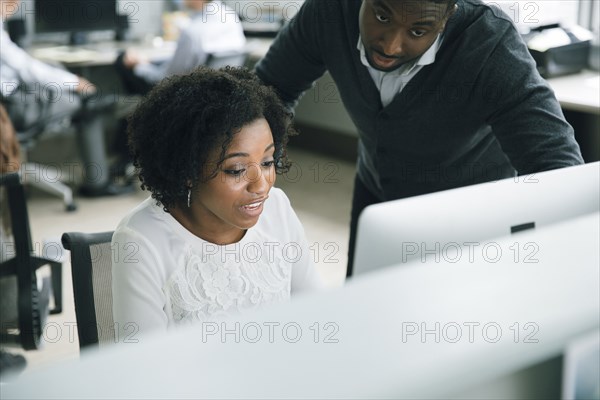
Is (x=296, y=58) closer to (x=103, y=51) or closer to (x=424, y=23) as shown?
(x=424, y=23)

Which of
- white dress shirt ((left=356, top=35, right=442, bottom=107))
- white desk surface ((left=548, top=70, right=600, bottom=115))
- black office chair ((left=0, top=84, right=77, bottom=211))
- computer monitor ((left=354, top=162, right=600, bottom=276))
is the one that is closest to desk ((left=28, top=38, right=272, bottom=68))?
black office chair ((left=0, top=84, right=77, bottom=211))

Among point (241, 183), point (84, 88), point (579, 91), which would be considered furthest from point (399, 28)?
point (84, 88)

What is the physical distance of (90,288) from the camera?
1311 mm

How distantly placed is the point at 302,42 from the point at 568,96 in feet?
4.96

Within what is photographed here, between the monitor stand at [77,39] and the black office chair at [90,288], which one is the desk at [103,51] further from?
the black office chair at [90,288]

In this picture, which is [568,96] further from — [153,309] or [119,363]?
[119,363]

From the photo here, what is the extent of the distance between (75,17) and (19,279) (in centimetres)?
324

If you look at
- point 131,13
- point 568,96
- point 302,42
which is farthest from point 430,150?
point 131,13

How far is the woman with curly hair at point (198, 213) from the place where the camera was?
121 centimetres

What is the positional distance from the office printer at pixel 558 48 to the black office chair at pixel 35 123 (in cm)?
220

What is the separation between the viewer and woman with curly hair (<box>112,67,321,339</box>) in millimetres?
1205

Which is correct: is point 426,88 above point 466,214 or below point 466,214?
below

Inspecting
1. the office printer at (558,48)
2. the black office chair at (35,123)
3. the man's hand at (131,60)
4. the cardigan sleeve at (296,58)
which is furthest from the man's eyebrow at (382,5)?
the man's hand at (131,60)

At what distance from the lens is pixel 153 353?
0.38 meters
